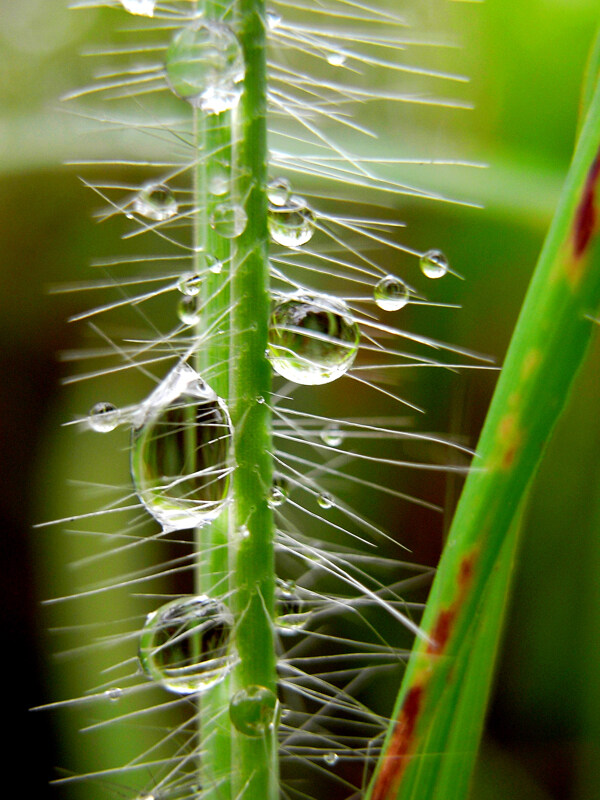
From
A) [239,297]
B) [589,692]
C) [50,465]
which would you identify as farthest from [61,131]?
[589,692]

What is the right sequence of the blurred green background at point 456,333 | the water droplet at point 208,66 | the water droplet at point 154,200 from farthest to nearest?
the blurred green background at point 456,333 → the water droplet at point 154,200 → the water droplet at point 208,66

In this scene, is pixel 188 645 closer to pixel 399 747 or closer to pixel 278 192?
pixel 399 747

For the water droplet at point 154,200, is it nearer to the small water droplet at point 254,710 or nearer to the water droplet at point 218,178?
the water droplet at point 218,178

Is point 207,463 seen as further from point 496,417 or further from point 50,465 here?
point 50,465

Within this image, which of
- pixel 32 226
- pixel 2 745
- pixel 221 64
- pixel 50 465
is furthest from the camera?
pixel 32 226

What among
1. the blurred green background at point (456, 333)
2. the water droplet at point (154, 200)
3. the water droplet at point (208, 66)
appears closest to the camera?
the water droplet at point (208, 66)

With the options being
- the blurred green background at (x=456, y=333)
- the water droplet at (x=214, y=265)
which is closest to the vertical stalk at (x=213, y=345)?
the water droplet at (x=214, y=265)

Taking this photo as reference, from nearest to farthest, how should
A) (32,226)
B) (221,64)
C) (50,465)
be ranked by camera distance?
(221,64) < (50,465) < (32,226)
